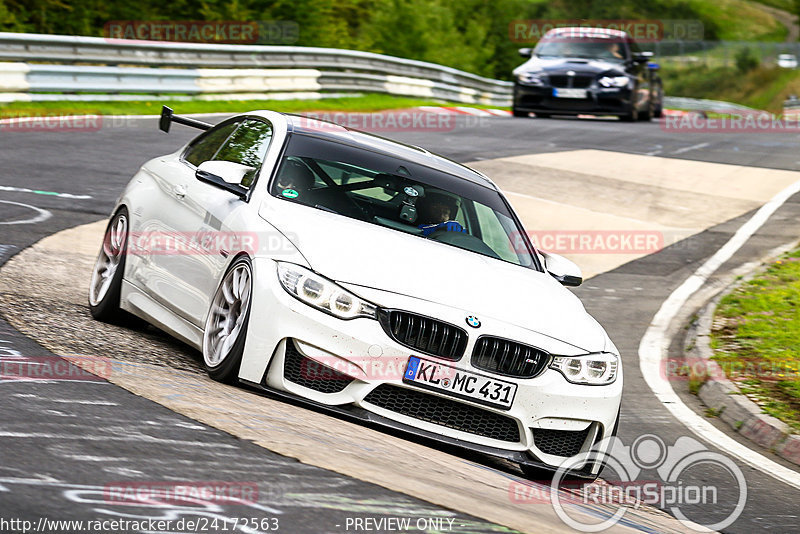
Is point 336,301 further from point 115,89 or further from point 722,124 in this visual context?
point 722,124

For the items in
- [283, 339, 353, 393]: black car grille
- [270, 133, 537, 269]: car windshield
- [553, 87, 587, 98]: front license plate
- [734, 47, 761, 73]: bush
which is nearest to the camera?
[283, 339, 353, 393]: black car grille

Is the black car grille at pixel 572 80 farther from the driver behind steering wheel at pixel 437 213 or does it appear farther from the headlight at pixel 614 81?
the driver behind steering wheel at pixel 437 213

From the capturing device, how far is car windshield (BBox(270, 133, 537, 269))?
6.70m

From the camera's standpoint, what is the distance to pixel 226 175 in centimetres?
652

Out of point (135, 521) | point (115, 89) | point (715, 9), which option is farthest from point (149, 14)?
point (715, 9)

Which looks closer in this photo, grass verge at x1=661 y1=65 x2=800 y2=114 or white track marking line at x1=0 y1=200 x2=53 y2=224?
white track marking line at x1=0 y1=200 x2=53 y2=224

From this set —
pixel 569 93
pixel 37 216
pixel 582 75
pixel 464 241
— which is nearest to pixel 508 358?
pixel 464 241

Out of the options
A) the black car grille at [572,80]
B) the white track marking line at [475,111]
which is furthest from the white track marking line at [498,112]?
the black car grille at [572,80]

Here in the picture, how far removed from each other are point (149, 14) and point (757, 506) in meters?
32.6
